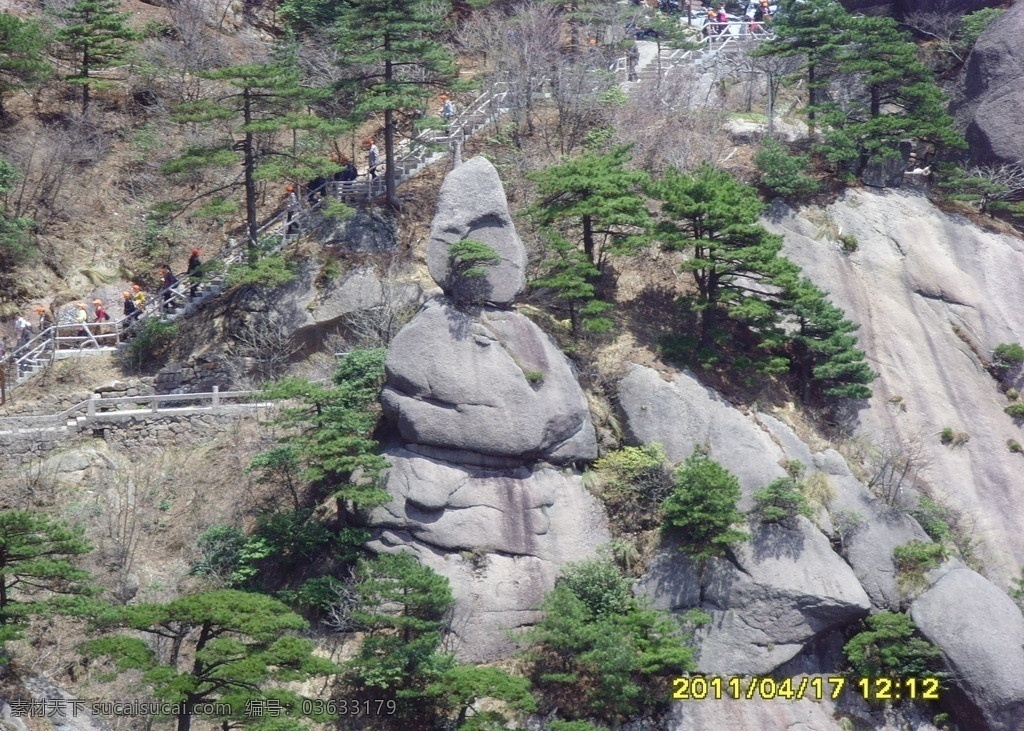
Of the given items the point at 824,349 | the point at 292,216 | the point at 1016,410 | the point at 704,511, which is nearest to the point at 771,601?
the point at 704,511

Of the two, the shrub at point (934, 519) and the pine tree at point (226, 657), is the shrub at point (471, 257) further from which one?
the shrub at point (934, 519)

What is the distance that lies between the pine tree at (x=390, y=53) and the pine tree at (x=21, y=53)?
28.2ft

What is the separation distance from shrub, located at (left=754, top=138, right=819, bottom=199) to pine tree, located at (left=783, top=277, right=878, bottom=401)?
160 inches

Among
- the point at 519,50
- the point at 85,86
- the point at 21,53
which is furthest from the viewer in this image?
the point at 519,50

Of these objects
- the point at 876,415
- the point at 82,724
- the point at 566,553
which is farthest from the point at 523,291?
the point at 82,724

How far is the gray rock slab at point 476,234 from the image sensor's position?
29.3m

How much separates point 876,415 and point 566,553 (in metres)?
9.36

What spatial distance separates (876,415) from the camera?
32188 mm

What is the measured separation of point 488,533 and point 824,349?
375 inches

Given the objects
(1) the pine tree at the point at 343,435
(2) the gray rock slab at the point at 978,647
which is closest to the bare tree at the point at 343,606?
(1) the pine tree at the point at 343,435

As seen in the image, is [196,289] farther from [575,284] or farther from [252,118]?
[575,284]

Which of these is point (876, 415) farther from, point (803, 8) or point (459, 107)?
point (459, 107)

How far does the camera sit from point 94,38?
3812 cm

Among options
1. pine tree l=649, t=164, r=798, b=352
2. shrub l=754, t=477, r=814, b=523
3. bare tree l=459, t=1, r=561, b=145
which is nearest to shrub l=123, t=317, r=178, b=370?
bare tree l=459, t=1, r=561, b=145
